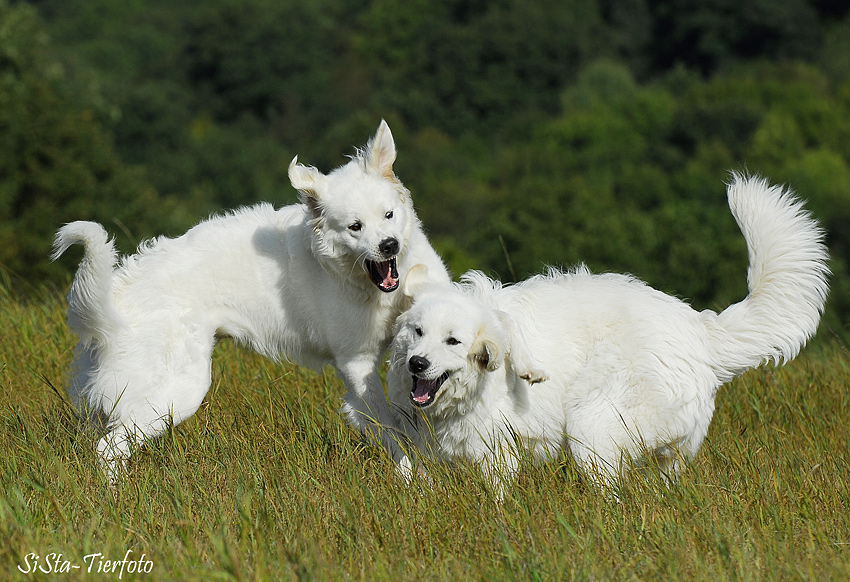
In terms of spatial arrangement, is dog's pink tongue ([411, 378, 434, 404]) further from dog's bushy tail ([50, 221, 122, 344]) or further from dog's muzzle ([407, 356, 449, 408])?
dog's bushy tail ([50, 221, 122, 344])

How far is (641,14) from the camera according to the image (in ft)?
332

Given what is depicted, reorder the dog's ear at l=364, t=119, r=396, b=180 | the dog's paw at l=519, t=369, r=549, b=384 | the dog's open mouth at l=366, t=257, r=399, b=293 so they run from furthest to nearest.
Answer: the dog's ear at l=364, t=119, r=396, b=180 → the dog's open mouth at l=366, t=257, r=399, b=293 → the dog's paw at l=519, t=369, r=549, b=384

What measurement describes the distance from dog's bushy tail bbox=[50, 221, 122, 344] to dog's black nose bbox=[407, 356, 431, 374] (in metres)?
1.75

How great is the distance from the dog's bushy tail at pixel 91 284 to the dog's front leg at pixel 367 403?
1359 millimetres

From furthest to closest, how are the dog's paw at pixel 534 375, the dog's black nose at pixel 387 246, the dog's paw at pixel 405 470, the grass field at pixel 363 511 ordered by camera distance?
the dog's black nose at pixel 387 246
the dog's paw at pixel 534 375
the dog's paw at pixel 405 470
the grass field at pixel 363 511

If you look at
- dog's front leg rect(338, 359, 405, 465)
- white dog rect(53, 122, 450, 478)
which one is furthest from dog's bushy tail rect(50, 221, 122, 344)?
dog's front leg rect(338, 359, 405, 465)

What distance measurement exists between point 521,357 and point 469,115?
3412 inches

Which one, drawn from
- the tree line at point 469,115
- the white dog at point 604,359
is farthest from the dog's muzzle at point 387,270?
the tree line at point 469,115

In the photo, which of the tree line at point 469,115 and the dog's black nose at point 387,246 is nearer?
the dog's black nose at point 387,246

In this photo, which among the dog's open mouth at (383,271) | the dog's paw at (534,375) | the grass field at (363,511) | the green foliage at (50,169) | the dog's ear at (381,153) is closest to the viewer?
the grass field at (363,511)

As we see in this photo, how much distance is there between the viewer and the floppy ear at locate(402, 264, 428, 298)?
17.8 ft

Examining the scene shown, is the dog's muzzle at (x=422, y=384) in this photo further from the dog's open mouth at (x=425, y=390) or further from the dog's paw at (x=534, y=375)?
the dog's paw at (x=534, y=375)

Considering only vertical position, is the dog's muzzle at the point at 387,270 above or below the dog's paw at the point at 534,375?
above

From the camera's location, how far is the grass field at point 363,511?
12.9 feet
